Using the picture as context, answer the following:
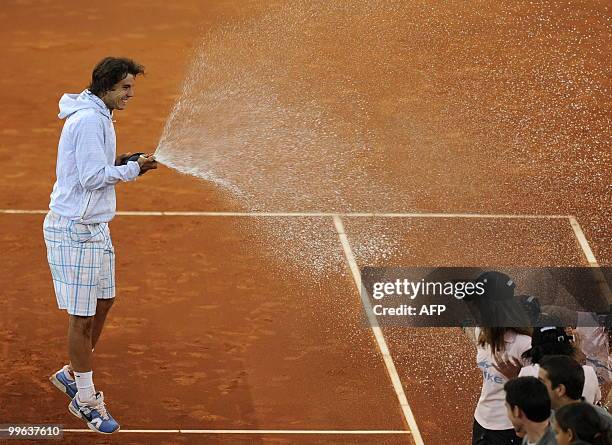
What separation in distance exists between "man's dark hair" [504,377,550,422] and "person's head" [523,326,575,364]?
84 centimetres

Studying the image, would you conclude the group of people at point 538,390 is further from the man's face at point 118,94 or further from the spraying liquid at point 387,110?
the spraying liquid at point 387,110

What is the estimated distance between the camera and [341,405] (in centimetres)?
870

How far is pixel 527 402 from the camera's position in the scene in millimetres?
5699

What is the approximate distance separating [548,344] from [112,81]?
9.93ft

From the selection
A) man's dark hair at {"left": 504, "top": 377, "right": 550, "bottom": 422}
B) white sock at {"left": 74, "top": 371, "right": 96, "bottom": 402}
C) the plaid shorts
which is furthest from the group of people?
white sock at {"left": 74, "top": 371, "right": 96, "bottom": 402}

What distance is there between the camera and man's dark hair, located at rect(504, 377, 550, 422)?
5.69 metres

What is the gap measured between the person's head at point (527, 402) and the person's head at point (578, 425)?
8.8 inches

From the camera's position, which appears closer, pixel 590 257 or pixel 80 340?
pixel 80 340

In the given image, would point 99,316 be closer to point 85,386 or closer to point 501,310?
point 85,386

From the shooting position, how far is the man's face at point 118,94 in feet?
25.4

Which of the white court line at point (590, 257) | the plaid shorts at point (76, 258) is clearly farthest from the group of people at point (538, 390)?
the white court line at point (590, 257)

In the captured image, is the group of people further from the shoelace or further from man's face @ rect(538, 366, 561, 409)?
the shoelace

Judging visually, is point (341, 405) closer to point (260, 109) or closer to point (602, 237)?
point (602, 237)

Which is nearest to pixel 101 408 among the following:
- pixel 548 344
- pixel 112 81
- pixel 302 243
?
pixel 112 81
